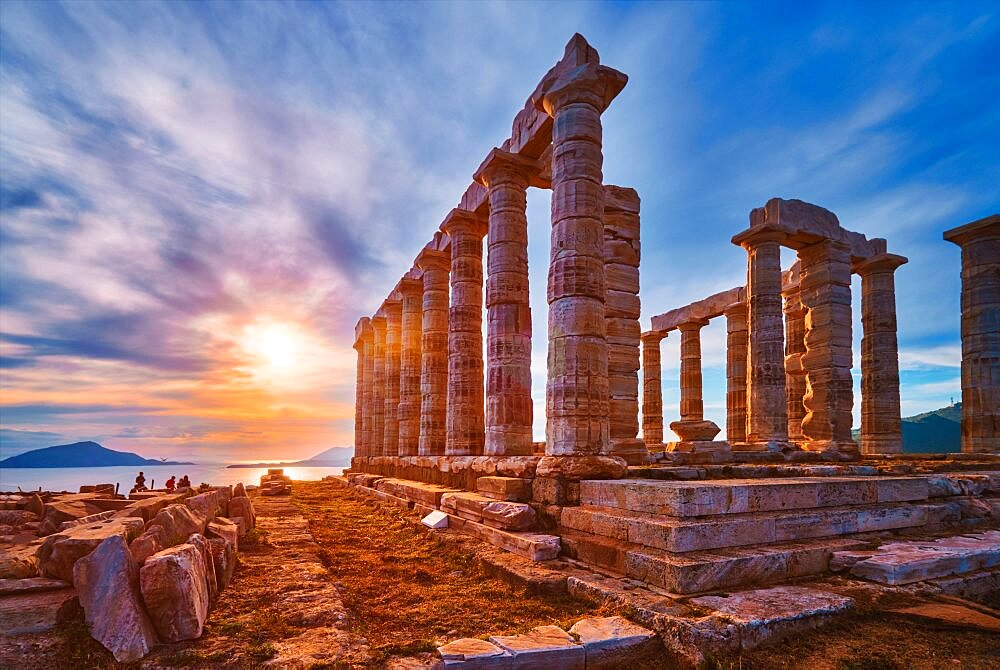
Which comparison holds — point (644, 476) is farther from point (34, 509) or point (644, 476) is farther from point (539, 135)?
point (34, 509)

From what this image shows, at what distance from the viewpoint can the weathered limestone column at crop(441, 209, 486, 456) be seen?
604 inches

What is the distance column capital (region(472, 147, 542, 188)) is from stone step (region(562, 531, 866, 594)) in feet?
31.5

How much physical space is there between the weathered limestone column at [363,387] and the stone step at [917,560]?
2552 centimetres

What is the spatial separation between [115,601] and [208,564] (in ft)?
4.50

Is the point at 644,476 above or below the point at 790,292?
below

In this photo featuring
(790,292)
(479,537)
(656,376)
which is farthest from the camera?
(656,376)

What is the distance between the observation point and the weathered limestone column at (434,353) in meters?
18.4

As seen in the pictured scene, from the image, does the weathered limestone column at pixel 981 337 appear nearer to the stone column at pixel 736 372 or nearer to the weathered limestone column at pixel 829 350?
the weathered limestone column at pixel 829 350

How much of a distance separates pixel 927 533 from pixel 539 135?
10480 millimetres

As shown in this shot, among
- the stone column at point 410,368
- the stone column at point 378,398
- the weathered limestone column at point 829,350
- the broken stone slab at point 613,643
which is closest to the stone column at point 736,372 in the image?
the weathered limestone column at point 829,350

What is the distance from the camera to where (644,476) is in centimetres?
961

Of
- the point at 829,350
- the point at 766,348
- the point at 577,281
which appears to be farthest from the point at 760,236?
the point at 577,281

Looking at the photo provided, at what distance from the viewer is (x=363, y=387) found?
32.2 m

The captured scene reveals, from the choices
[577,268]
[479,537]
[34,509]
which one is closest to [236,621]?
[479,537]
